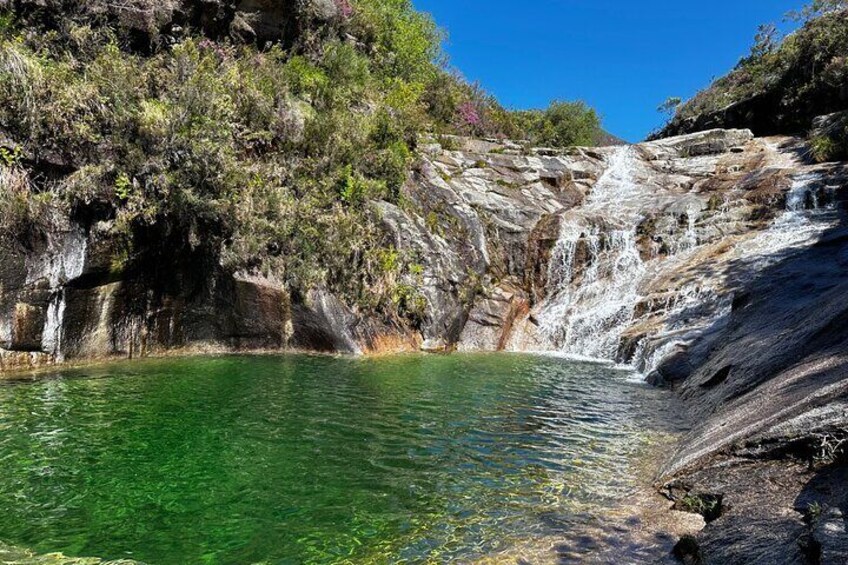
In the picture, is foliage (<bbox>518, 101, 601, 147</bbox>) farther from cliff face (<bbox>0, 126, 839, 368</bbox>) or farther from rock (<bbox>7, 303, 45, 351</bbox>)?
rock (<bbox>7, 303, 45, 351</bbox>)

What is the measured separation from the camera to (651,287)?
20.9 m

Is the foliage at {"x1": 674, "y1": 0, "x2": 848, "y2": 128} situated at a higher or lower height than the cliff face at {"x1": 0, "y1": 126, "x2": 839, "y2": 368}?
A: higher

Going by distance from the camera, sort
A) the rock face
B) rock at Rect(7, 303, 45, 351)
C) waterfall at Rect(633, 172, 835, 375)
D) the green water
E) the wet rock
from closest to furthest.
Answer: the green water < the rock face < rock at Rect(7, 303, 45, 351) < waterfall at Rect(633, 172, 835, 375) < the wet rock

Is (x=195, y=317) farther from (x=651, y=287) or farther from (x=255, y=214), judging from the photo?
(x=651, y=287)

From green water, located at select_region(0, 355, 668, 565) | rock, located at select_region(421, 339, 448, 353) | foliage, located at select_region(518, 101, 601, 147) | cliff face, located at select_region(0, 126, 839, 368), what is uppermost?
foliage, located at select_region(518, 101, 601, 147)

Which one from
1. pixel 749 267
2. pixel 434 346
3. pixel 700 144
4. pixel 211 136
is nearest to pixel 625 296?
pixel 749 267

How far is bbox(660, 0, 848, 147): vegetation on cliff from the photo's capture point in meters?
31.2

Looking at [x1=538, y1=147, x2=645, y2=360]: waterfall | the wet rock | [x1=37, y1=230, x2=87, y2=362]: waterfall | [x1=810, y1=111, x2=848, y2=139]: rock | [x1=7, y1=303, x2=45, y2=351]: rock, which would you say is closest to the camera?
[x1=7, y1=303, x2=45, y2=351]: rock

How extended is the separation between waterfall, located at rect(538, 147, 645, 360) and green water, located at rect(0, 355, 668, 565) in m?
8.49

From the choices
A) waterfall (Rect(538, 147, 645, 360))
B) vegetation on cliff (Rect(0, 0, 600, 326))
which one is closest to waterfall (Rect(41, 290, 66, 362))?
vegetation on cliff (Rect(0, 0, 600, 326))

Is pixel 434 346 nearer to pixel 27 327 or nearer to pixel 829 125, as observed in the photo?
pixel 27 327

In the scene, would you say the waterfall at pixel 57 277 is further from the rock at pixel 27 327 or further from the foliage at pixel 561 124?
the foliage at pixel 561 124

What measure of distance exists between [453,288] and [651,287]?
7844 millimetres

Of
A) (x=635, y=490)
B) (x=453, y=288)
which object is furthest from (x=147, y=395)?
(x=453, y=288)
